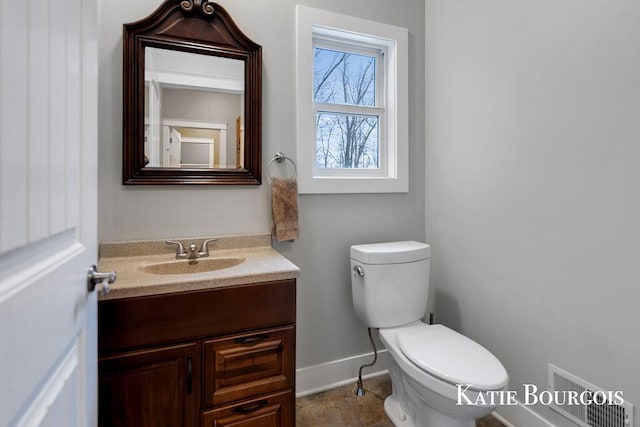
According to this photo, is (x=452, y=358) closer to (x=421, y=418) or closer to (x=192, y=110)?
(x=421, y=418)

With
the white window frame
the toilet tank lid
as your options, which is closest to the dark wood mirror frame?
the white window frame

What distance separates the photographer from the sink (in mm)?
1405

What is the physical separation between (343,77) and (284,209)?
3.06ft

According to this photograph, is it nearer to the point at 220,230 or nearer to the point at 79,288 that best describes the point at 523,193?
the point at 220,230

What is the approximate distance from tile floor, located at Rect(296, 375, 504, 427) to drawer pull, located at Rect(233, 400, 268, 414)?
0.48 metres

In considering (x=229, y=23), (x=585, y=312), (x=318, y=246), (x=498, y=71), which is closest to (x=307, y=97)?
(x=229, y=23)

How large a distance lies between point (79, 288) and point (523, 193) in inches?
66.5

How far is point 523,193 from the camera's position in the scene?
59.0 inches

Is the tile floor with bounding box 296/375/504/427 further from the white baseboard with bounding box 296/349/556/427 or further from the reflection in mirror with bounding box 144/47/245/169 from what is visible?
the reflection in mirror with bounding box 144/47/245/169

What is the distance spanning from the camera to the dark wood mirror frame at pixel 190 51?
1.45m

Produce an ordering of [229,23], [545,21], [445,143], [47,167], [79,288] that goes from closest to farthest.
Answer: [47,167] < [79,288] < [545,21] < [229,23] < [445,143]

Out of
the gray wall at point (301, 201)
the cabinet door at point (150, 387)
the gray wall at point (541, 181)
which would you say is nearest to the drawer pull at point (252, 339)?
the cabinet door at point (150, 387)

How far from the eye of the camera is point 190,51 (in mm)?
1551

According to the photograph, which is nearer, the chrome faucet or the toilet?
the toilet
